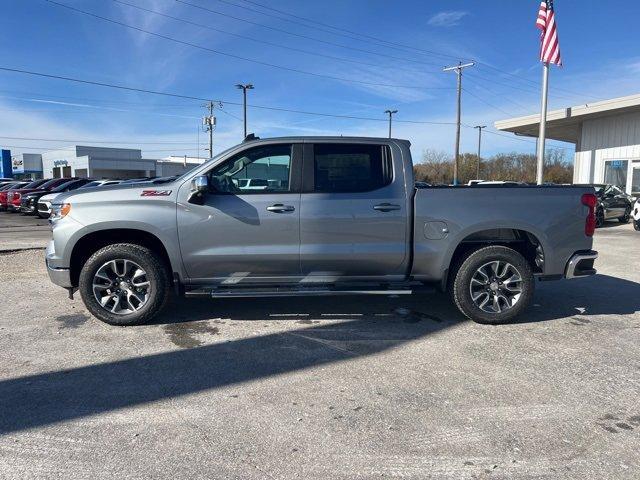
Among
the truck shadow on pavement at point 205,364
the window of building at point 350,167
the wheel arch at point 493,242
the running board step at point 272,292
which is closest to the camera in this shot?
the truck shadow on pavement at point 205,364

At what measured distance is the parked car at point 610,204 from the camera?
17672 millimetres

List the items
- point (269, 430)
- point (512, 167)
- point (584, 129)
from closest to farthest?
point (269, 430) → point (584, 129) → point (512, 167)

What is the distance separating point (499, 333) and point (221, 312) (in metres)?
3.12

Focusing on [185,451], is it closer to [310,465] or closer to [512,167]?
[310,465]

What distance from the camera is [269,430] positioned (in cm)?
326

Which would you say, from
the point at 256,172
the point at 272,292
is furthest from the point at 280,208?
the point at 272,292

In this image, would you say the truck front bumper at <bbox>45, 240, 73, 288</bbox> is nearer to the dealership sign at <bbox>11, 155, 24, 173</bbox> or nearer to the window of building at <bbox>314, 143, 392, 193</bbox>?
the window of building at <bbox>314, 143, 392, 193</bbox>

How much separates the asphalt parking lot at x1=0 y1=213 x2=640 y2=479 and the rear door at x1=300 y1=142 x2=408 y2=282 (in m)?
0.69

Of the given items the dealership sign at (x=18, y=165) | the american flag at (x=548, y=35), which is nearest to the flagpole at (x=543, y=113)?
the american flag at (x=548, y=35)

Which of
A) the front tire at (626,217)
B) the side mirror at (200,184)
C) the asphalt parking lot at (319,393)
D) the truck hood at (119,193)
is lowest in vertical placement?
the asphalt parking lot at (319,393)

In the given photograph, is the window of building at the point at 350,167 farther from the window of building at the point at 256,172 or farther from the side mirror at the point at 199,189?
the side mirror at the point at 199,189

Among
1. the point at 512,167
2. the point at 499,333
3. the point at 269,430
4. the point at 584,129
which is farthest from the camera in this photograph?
the point at 512,167

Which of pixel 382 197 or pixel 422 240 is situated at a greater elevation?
pixel 382 197

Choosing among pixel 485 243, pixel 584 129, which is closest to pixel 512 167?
pixel 584 129
